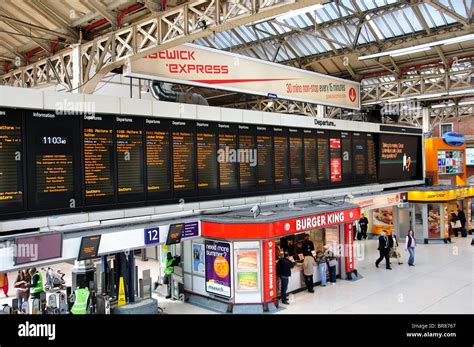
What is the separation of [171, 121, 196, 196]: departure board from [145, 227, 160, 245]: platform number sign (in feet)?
3.73

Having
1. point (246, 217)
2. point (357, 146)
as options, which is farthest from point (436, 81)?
point (246, 217)

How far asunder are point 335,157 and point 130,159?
910 centimetres

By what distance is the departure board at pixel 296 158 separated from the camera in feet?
46.1

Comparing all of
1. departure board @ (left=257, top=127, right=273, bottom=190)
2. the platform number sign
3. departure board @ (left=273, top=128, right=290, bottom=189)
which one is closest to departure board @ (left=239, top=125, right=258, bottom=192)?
departure board @ (left=257, top=127, right=273, bottom=190)

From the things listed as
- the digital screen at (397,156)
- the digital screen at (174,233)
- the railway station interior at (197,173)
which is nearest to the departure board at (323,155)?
the railway station interior at (197,173)

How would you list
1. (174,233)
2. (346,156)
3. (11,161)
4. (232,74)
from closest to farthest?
(11,161), (174,233), (232,74), (346,156)

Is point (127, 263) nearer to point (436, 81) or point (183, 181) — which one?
point (183, 181)

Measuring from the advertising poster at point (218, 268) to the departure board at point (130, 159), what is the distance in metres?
2.56

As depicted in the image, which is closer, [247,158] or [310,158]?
[247,158]

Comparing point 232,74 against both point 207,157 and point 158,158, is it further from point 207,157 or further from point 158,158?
point 158,158

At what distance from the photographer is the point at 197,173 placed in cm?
1105

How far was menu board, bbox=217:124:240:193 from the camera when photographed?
1171 centimetres

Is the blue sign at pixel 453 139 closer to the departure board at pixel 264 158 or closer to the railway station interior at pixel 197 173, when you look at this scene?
the railway station interior at pixel 197 173

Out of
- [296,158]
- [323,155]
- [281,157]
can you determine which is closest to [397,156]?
[323,155]
